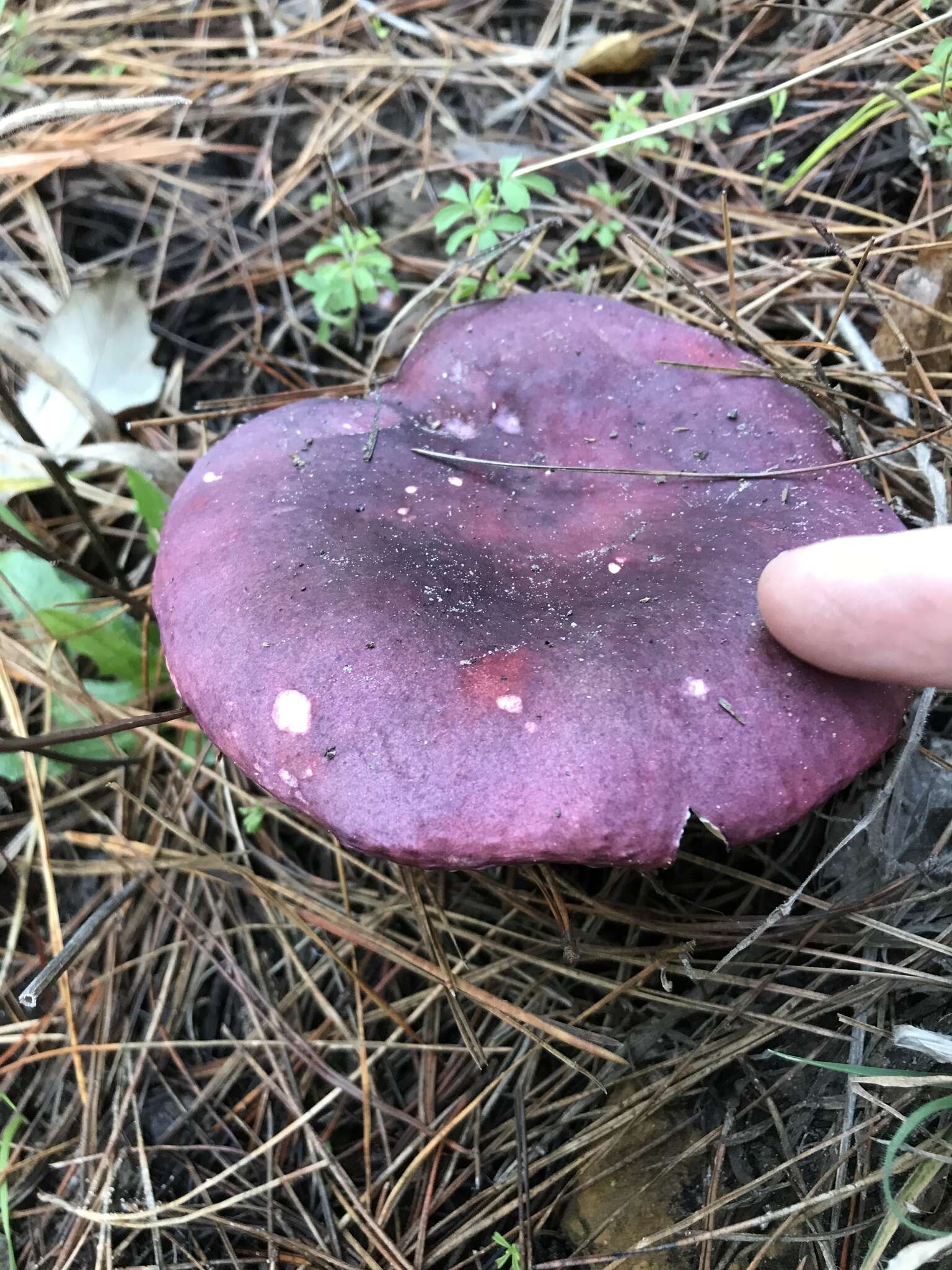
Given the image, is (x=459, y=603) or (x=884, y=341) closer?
(x=459, y=603)

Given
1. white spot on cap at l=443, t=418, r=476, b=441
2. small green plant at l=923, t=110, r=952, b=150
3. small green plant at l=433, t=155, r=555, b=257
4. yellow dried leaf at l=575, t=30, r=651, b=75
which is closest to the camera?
white spot on cap at l=443, t=418, r=476, b=441

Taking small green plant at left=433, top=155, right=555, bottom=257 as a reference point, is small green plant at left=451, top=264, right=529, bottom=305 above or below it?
below

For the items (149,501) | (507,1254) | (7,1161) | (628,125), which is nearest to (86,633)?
(149,501)

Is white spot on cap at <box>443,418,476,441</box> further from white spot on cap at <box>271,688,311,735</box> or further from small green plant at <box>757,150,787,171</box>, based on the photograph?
small green plant at <box>757,150,787,171</box>

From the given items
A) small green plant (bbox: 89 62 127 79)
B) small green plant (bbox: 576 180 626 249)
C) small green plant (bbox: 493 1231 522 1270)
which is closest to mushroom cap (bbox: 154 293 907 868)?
small green plant (bbox: 576 180 626 249)

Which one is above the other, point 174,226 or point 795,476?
point 174,226

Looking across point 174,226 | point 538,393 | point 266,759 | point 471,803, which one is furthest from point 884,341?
point 174,226

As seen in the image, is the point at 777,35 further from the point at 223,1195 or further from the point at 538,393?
the point at 223,1195

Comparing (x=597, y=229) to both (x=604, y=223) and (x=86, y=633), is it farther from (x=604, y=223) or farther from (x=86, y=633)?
(x=86, y=633)
